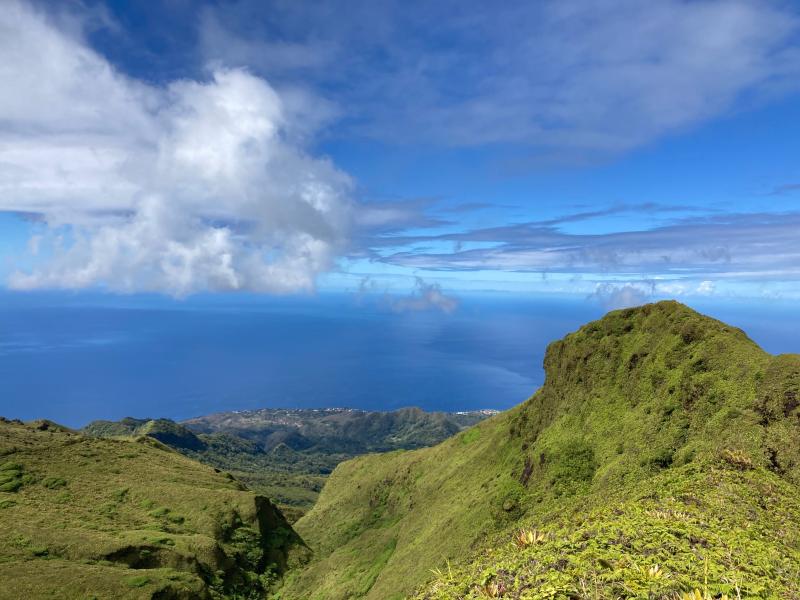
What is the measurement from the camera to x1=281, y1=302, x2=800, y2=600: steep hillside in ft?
40.2

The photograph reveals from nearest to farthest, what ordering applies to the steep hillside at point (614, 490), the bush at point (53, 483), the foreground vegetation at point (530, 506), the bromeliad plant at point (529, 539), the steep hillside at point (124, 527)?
the steep hillside at point (614, 490), the foreground vegetation at point (530, 506), the bromeliad plant at point (529, 539), the steep hillside at point (124, 527), the bush at point (53, 483)

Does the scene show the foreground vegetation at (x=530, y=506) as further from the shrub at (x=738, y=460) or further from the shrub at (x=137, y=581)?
the shrub at (x=137, y=581)

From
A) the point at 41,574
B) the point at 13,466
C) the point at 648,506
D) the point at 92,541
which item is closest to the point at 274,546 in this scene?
the point at 92,541

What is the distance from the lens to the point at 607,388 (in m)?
48.6

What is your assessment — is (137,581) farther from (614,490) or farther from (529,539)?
(529,539)

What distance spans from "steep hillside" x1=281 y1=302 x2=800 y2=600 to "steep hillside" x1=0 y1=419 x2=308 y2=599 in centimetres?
1041

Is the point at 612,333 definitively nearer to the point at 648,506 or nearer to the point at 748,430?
the point at 748,430

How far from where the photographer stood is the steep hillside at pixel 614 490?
12.2 meters

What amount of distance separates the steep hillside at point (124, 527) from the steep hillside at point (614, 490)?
10.4 m

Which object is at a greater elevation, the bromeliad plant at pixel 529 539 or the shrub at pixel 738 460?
the bromeliad plant at pixel 529 539

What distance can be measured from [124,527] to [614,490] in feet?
206

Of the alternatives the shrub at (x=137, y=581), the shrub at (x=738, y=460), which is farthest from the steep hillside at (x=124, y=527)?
the shrub at (x=738, y=460)

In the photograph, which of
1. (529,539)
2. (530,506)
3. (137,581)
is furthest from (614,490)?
(137,581)

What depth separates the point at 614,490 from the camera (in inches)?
1240
